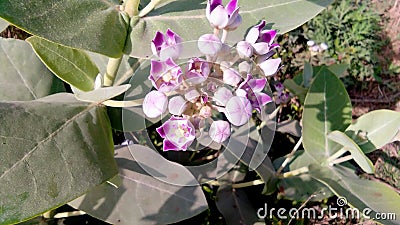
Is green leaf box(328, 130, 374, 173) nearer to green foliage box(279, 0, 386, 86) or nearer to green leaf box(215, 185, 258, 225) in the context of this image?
green leaf box(215, 185, 258, 225)

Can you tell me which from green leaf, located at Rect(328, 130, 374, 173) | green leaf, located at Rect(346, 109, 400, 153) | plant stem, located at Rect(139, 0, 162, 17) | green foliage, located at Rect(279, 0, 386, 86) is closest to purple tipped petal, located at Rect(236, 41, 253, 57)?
plant stem, located at Rect(139, 0, 162, 17)

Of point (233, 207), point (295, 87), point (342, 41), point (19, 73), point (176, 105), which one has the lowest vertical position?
point (233, 207)

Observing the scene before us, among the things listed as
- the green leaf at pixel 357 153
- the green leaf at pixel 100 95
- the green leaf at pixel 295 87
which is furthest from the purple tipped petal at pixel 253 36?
the green leaf at pixel 295 87

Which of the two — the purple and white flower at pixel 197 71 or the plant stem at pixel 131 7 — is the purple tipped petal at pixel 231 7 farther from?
the plant stem at pixel 131 7

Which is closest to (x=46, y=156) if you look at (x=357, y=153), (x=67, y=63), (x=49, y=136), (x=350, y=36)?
(x=49, y=136)

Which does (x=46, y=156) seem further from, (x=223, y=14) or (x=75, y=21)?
(x=223, y=14)

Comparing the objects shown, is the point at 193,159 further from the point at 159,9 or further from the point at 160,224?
the point at 159,9
